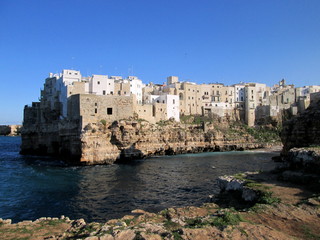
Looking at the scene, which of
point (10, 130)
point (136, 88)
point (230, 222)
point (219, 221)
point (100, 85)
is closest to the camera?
point (230, 222)

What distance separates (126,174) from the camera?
28.5 meters

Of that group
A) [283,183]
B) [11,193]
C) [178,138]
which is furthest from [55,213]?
[178,138]

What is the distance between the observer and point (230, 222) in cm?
827

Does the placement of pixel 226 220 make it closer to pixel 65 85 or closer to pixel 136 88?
pixel 65 85

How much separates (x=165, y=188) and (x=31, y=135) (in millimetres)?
40268

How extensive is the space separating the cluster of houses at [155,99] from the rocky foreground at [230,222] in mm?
29749

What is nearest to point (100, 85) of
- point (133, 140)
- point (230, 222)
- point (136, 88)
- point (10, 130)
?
point (136, 88)

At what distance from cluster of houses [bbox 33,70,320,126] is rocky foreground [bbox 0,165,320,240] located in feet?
97.6

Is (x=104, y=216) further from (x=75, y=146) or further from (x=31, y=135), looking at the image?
(x=31, y=135)

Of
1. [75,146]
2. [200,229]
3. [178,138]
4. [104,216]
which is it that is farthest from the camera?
[178,138]

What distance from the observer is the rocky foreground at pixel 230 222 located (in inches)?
301

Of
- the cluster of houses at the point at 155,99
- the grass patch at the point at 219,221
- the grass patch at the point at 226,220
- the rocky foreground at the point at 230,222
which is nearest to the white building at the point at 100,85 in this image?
the cluster of houses at the point at 155,99

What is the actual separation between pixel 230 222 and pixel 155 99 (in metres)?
51.2

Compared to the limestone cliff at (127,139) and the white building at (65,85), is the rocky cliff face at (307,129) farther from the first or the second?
the white building at (65,85)
